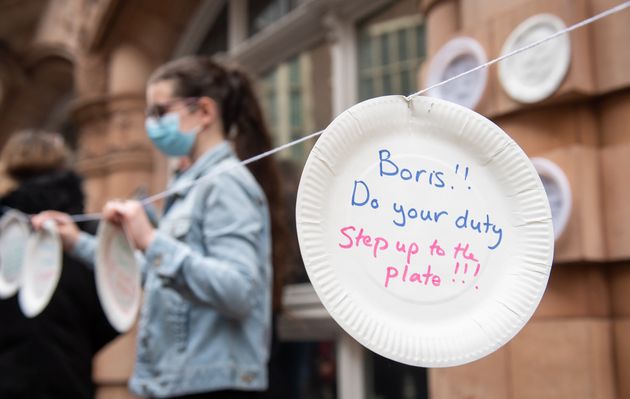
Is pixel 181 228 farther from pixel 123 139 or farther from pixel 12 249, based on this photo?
pixel 123 139

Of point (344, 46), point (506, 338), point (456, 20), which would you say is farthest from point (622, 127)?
point (344, 46)

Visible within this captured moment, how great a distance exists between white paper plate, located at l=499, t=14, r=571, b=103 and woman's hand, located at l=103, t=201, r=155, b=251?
1009mm

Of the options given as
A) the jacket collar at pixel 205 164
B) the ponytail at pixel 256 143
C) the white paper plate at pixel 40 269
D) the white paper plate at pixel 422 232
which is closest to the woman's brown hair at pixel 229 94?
the ponytail at pixel 256 143

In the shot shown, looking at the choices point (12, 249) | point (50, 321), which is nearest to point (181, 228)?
point (50, 321)

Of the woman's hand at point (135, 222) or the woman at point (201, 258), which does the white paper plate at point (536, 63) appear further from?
the woman's hand at point (135, 222)

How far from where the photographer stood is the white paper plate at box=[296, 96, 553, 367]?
110 centimetres

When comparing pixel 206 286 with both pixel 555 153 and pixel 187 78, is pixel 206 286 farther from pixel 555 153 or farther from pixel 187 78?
pixel 555 153

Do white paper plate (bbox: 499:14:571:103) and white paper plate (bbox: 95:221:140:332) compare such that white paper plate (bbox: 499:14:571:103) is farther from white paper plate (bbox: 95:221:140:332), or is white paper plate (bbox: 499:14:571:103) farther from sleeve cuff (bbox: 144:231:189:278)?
white paper plate (bbox: 95:221:140:332)

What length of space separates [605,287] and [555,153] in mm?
352

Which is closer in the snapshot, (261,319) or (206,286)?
(206,286)

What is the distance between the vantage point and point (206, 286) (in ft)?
5.31

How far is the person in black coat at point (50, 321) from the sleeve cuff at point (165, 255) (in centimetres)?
79

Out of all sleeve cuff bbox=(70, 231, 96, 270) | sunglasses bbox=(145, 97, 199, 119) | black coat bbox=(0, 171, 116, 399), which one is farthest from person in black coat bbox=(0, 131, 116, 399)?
sunglasses bbox=(145, 97, 199, 119)

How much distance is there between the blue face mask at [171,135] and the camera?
1917 millimetres
